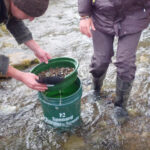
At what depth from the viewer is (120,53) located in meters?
2.66

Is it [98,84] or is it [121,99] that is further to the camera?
[98,84]

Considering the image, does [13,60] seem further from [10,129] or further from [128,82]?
[128,82]

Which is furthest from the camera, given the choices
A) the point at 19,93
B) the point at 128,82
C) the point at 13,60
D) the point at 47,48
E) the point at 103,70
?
the point at 47,48

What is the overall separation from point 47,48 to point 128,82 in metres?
2.62

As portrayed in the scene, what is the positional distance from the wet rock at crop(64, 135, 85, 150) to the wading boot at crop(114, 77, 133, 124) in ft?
1.74

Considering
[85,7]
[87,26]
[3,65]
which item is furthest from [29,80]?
[85,7]

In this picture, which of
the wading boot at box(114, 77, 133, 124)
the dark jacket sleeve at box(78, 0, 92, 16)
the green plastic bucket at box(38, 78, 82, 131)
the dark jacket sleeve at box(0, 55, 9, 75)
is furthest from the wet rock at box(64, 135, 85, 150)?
the dark jacket sleeve at box(78, 0, 92, 16)

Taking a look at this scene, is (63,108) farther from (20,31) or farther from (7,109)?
(7,109)

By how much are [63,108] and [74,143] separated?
1.48 feet

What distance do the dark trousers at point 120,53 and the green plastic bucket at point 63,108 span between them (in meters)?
0.39

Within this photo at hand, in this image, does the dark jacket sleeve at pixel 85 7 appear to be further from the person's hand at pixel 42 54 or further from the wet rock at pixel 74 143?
the wet rock at pixel 74 143

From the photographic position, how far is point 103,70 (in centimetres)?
309

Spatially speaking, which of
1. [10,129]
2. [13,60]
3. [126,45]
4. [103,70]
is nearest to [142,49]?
[103,70]

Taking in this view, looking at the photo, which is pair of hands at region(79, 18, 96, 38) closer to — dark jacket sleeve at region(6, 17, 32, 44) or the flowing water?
dark jacket sleeve at region(6, 17, 32, 44)
